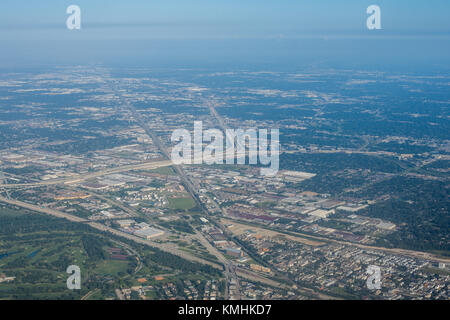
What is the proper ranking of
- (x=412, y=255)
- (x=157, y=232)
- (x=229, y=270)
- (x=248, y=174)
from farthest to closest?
(x=248, y=174) → (x=157, y=232) → (x=412, y=255) → (x=229, y=270)

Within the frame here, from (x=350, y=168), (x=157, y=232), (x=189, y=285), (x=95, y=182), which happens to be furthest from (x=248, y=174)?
(x=189, y=285)

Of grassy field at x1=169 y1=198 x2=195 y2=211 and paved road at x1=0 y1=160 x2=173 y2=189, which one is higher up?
paved road at x1=0 y1=160 x2=173 y2=189

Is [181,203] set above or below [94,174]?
below

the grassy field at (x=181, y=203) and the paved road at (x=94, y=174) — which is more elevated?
the paved road at (x=94, y=174)

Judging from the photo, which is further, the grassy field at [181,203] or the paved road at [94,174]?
the paved road at [94,174]

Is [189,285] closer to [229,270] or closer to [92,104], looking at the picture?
[229,270]

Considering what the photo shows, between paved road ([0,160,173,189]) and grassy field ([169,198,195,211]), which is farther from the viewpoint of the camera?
paved road ([0,160,173,189])

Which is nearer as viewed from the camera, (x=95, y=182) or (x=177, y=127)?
(x=95, y=182)

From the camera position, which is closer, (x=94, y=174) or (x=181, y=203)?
(x=181, y=203)

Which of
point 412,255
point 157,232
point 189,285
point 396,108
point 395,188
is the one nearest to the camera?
point 189,285
